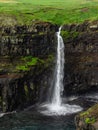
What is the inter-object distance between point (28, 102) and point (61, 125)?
26.7 ft

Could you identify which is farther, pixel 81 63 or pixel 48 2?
pixel 48 2

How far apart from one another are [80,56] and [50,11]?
915 centimetres

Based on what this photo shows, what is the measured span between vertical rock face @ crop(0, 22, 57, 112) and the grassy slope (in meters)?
2.75

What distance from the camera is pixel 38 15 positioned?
2267 inches

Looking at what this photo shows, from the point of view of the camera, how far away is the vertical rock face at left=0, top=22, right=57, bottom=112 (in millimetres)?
48875

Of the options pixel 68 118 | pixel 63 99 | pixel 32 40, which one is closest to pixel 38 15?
pixel 32 40

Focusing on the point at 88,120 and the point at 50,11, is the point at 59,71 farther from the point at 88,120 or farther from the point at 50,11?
the point at 88,120

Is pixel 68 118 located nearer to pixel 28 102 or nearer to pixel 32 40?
pixel 28 102

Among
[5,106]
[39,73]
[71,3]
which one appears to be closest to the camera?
[5,106]

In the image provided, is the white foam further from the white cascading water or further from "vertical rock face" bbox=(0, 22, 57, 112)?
"vertical rock face" bbox=(0, 22, 57, 112)

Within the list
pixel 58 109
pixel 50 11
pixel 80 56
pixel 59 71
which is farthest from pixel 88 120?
pixel 50 11

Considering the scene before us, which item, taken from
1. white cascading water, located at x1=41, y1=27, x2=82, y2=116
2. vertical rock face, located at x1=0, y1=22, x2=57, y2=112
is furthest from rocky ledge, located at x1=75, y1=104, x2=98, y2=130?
white cascading water, located at x1=41, y1=27, x2=82, y2=116

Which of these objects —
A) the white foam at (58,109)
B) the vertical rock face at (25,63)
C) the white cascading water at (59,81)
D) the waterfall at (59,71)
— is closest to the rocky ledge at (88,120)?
the white foam at (58,109)

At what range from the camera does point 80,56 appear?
180ft
